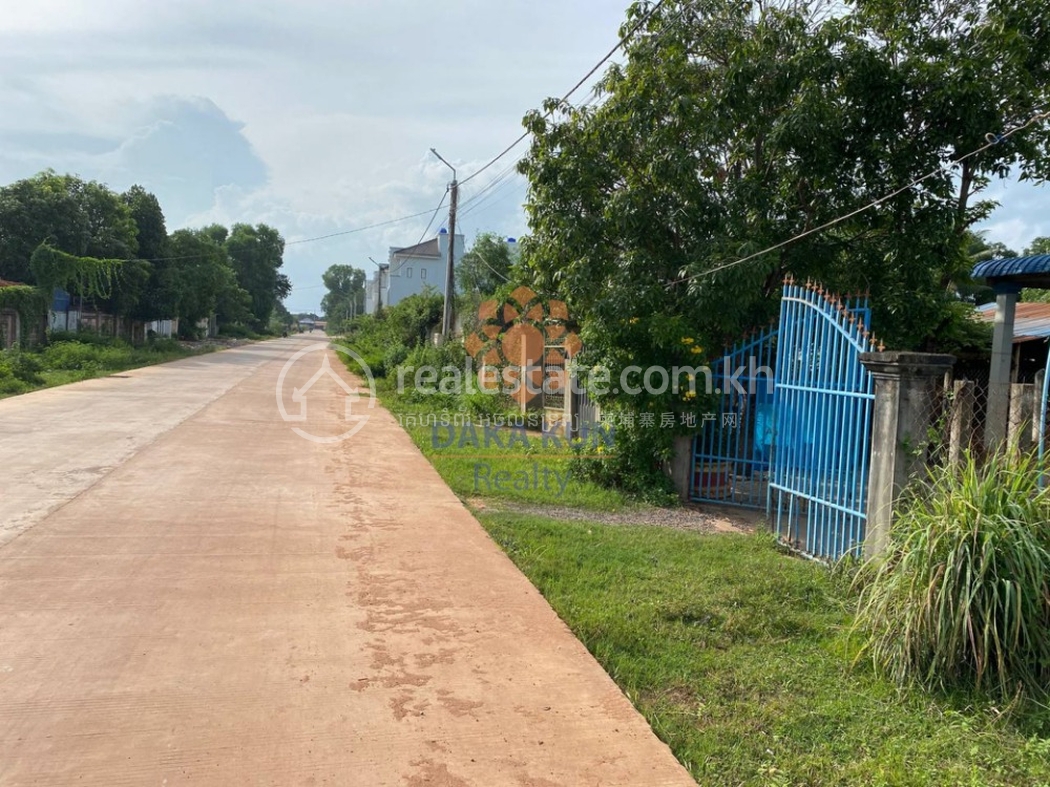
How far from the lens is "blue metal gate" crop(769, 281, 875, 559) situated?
5.47 m

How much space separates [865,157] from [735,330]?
233 centimetres

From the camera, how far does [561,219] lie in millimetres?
8516

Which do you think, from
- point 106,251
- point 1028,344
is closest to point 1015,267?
point 1028,344

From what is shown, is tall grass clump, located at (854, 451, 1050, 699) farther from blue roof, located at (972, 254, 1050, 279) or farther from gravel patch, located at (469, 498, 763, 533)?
blue roof, located at (972, 254, 1050, 279)

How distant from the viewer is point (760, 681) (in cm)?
367

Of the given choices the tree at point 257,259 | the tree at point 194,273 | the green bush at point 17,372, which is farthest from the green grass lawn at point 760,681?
the tree at point 257,259

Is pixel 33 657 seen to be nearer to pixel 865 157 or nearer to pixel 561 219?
pixel 561 219

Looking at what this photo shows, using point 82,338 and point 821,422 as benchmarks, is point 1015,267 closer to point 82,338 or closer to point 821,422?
point 821,422

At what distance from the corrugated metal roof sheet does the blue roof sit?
1146mm

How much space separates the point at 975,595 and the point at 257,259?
69.3m

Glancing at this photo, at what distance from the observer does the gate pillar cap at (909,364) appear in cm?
486

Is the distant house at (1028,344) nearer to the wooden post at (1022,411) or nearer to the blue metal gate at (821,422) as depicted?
the blue metal gate at (821,422)

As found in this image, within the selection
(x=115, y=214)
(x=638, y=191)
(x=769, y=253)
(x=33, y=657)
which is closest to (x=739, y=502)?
(x=769, y=253)

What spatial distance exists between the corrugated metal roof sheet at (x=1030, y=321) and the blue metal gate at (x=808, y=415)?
3.16m
